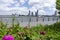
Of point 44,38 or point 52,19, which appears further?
point 52,19

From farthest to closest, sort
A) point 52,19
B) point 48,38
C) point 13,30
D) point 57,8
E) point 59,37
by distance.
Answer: point 52,19
point 57,8
point 59,37
point 48,38
point 13,30

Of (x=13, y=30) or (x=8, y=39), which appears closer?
(x=8, y=39)

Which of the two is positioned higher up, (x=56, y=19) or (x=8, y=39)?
(x=8, y=39)

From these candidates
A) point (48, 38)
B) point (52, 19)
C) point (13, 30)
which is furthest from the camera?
point (52, 19)

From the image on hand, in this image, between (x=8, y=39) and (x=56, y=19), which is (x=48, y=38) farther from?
(x=56, y=19)

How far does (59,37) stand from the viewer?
3812 millimetres

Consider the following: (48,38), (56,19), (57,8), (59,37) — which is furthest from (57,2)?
(48,38)

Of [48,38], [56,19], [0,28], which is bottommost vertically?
[56,19]

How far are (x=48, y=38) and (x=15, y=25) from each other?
50cm

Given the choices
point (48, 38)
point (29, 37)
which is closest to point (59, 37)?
point (48, 38)

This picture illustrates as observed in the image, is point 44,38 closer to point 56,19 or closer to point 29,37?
point 29,37

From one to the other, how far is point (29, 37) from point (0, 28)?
486mm

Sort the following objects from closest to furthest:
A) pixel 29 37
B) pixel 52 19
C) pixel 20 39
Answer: pixel 20 39 → pixel 29 37 → pixel 52 19

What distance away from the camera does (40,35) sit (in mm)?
2578
